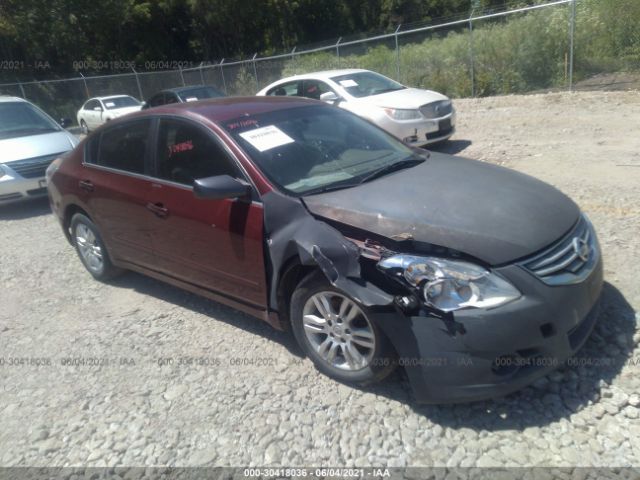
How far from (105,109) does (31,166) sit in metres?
12.8

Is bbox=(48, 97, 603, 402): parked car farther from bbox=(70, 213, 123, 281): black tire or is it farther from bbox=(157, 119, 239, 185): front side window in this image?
bbox=(70, 213, 123, 281): black tire

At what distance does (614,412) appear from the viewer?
2893 millimetres

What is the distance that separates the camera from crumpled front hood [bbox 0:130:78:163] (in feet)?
27.7

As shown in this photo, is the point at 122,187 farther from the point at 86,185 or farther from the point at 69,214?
the point at 69,214

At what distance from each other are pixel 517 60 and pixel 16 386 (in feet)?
48.7

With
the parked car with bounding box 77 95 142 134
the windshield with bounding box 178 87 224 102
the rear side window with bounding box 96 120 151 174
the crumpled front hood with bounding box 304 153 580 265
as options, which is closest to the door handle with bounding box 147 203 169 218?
the rear side window with bounding box 96 120 151 174

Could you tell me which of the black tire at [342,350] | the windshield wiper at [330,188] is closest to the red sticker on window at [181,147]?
the windshield wiper at [330,188]

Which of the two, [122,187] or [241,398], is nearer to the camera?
[241,398]

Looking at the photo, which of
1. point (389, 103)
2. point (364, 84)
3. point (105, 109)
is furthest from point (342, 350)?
point (105, 109)

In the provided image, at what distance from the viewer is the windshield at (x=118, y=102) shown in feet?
66.8

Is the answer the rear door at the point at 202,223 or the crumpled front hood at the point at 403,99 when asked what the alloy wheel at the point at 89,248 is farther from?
the crumpled front hood at the point at 403,99

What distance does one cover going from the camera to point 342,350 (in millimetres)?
3328

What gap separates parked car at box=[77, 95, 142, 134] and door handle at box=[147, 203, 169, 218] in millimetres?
16907

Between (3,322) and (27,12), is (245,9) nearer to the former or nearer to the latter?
(27,12)
